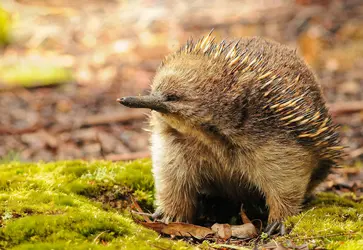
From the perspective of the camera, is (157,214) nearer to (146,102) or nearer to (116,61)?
(146,102)

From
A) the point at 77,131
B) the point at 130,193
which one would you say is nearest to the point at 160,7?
the point at 77,131

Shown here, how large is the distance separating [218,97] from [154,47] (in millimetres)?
10682

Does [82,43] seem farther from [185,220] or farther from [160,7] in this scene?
[185,220]

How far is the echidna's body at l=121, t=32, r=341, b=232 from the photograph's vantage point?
13.0ft

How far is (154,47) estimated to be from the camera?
47.4ft

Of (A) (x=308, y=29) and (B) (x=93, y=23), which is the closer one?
(A) (x=308, y=29)

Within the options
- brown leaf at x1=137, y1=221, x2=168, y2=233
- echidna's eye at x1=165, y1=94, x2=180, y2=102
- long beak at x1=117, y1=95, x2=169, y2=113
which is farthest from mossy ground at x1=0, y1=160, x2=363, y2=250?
echidna's eye at x1=165, y1=94, x2=180, y2=102

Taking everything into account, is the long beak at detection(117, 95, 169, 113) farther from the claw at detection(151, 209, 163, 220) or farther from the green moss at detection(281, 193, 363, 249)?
the green moss at detection(281, 193, 363, 249)

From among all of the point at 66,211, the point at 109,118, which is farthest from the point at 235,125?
the point at 109,118

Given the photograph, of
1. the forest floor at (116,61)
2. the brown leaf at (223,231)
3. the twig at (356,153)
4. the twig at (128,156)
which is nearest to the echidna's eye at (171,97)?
the brown leaf at (223,231)

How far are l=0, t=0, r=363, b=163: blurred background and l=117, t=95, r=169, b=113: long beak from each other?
3450mm

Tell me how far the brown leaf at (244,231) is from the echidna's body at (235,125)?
26cm

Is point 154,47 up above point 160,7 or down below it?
below

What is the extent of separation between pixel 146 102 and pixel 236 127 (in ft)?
2.40
